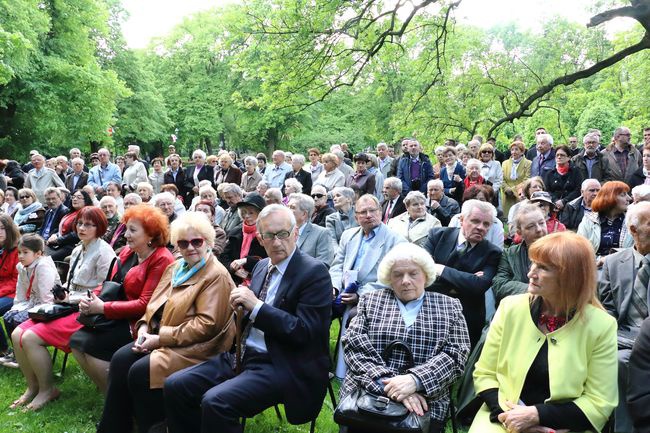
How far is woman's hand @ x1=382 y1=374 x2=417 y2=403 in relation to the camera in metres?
2.85

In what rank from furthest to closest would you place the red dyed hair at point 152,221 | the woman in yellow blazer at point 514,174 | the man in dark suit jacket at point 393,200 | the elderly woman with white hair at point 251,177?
the elderly woman with white hair at point 251,177, the woman in yellow blazer at point 514,174, the man in dark suit jacket at point 393,200, the red dyed hair at point 152,221

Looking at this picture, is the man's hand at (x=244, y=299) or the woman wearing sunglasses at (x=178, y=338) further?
the woman wearing sunglasses at (x=178, y=338)

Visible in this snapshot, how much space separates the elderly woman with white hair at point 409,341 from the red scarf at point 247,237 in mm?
2638

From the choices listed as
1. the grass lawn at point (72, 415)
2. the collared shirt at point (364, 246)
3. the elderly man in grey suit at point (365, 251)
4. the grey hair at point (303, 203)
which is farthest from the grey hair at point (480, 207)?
the grey hair at point (303, 203)

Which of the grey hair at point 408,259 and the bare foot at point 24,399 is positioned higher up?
the grey hair at point 408,259

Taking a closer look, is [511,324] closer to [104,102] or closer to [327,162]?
[327,162]

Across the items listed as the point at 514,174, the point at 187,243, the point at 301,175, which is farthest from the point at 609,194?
the point at 301,175

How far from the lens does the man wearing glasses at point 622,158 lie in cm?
782

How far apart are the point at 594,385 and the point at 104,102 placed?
80.3 feet

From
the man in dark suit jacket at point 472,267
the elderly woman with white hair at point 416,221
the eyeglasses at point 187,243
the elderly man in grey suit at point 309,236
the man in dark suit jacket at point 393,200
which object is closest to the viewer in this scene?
the eyeglasses at point 187,243

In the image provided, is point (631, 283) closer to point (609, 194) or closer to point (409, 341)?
point (409, 341)

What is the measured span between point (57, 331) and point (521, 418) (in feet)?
12.8

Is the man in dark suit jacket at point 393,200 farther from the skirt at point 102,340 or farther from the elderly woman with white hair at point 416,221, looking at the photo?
the skirt at point 102,340

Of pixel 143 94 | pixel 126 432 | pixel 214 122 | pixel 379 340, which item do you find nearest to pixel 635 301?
pixel 379 340
